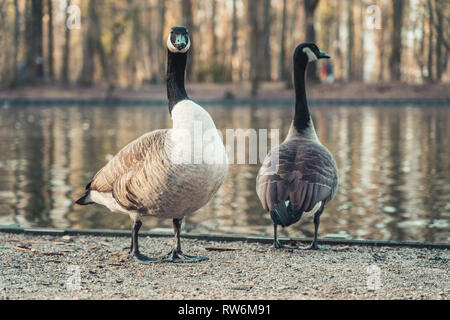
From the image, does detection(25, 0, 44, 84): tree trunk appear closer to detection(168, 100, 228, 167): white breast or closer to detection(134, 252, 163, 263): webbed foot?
detection(134, 252, 163, 263): webbed foot

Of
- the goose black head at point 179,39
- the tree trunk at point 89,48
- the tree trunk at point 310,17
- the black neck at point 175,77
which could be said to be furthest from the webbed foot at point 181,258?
the tree trunk at point 89,48

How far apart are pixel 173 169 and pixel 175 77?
2.94 ft

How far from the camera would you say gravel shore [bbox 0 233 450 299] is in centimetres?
461

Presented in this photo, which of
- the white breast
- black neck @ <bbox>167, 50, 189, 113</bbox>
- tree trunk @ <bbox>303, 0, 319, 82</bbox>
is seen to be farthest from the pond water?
tree trunk @ <bbox>303, 0, 319, 82</bbox>

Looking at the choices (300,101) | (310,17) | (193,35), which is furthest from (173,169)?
(193,35)

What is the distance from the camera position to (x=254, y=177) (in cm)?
1304

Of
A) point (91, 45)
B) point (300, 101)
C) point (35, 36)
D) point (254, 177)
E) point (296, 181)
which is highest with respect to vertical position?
point (35, 36)

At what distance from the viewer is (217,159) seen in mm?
5387

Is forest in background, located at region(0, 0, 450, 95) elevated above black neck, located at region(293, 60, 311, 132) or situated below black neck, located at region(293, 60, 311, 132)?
above

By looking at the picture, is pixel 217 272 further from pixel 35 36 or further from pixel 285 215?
pixel 35 36

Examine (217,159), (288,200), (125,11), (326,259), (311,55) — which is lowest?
(326,259)

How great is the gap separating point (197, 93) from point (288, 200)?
32.8 meters
